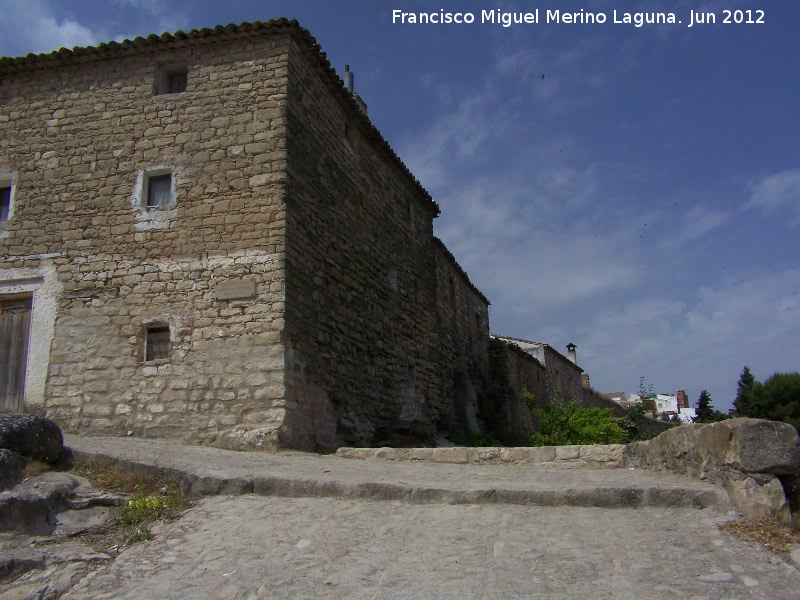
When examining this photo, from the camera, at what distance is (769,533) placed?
461 centimetres

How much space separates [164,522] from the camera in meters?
5.55

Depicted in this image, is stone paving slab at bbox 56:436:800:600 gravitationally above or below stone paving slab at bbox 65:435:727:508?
below

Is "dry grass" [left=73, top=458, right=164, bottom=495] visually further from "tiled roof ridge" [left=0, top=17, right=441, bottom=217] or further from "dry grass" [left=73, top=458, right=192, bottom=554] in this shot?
"tiled roof ridge" [left=0, top=17, right=441, bottom=217]

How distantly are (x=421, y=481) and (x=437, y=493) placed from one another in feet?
2.09

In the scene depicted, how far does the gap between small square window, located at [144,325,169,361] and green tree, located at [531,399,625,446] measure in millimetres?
10297

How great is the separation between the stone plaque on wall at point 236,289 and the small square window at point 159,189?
1.73 metres

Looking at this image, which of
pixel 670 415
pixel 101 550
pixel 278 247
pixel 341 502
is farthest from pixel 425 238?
pixel 670 415

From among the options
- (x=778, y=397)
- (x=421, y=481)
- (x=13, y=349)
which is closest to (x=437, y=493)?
(x=421, y=481)

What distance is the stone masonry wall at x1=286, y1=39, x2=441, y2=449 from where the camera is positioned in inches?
393

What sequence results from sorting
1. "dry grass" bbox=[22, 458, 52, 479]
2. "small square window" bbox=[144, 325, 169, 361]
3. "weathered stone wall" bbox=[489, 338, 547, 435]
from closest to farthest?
Result: "dry grass" bbox=[22, 458, 52, 479] → "small square window" bbox=[144, 325, 169, 361] → "weathered stone wall" bbox=[489, 338, 547, 435]

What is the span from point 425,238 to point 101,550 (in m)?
11.6

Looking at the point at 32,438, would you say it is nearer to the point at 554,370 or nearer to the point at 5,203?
the point at 5,203

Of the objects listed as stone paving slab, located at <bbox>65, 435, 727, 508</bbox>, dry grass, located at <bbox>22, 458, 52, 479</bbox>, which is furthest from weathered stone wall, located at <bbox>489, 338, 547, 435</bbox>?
dry grass, located at <bbox>22, 458, 52, 479</bbox>

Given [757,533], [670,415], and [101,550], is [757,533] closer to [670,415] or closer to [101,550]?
[101,550]
